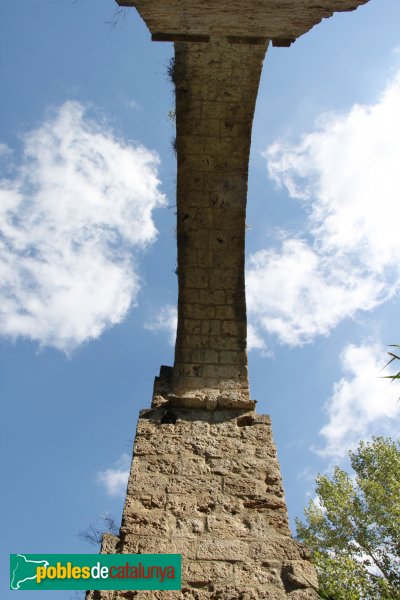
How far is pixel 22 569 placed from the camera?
271 centimetres

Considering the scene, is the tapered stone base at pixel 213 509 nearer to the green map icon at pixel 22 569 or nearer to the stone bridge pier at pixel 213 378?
the stone bridge pier at pixel 213 378

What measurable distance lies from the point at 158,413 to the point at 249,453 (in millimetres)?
752

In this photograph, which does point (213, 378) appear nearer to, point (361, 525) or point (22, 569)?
point (22, 569)

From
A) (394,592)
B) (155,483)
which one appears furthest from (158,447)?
(394,592)

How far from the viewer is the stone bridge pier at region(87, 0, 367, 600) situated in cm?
279

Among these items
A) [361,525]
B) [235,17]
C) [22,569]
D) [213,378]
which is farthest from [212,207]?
[361,525]

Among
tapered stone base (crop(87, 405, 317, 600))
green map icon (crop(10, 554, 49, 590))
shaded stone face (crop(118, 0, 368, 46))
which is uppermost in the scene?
shaded stone face (crop(118, 0, 368, 46))

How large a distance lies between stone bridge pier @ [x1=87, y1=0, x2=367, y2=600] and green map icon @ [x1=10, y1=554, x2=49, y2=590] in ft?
1.24

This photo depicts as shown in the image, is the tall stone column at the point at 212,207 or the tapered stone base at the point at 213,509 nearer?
the tapered stone base at the point at 213,509

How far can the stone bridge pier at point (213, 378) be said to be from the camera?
2793 mm

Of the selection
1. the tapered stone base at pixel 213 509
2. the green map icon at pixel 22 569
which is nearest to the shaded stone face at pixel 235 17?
the tapered stone base at pixel 213 509

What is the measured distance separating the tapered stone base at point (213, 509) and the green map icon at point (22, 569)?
344 millimetres

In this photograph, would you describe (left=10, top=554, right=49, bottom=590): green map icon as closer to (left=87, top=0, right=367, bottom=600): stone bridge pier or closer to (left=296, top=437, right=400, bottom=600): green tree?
(left=87, top=0, right=367, bottom=600): stone bridge pier

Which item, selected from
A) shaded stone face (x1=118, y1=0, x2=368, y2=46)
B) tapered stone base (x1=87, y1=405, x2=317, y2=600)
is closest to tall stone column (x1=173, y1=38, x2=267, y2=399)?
tapered stone base (x1=87, y1=405, x2=317, y2=600)
